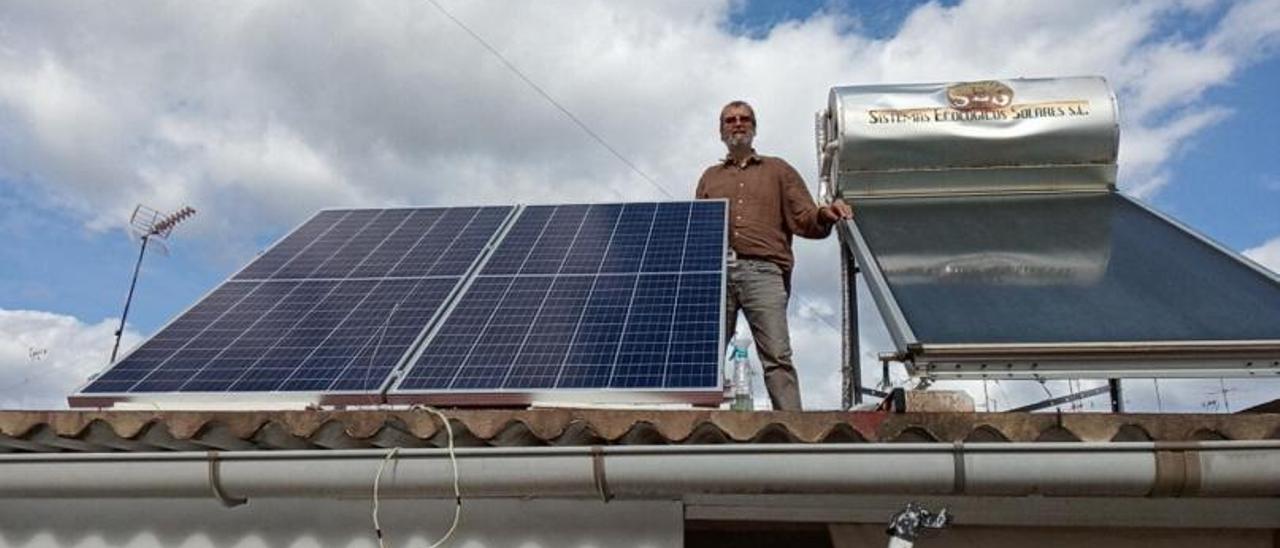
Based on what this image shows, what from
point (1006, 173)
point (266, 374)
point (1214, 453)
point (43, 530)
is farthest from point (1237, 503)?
point (43, 530)

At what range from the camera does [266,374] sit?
3.78m

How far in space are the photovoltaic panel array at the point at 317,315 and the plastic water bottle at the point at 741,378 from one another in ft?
4.70

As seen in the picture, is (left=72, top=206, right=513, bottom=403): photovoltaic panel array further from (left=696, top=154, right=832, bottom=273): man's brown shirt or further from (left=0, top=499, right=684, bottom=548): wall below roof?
(left=696, top=154, right=832, bottom=273): man's brown shirt

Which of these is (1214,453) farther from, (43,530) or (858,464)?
(43,530)

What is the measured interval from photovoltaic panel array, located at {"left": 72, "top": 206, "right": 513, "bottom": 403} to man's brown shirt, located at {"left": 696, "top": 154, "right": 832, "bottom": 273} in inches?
55.3

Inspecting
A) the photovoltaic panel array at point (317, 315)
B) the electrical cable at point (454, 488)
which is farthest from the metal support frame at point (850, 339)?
Answer: the electrical cable at point (454, 488)

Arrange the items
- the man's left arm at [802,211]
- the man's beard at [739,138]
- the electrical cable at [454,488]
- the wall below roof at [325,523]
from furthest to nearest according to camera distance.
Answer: the man's beard at [739,138]
the man's left arm at [802,211]
the wall below roof at [325,523]
the electrical cable at [454,488]

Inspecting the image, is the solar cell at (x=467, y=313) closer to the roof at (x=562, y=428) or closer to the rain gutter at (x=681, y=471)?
the roof at (x=562, y=428)

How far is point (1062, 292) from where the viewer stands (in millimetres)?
3643

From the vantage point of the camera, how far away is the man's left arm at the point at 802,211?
486 cm

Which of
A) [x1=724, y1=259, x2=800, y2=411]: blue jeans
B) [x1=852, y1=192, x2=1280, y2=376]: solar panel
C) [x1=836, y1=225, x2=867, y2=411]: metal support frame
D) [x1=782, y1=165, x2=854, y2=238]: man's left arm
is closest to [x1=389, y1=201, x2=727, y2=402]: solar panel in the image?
[x1=724, y1=259, x2=800, y2=411]: blue jeans

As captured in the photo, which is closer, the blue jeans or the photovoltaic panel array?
the photovoltaic panel array

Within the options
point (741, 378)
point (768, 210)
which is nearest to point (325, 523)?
point (741, 378)

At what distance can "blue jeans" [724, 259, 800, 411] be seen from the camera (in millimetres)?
4465
